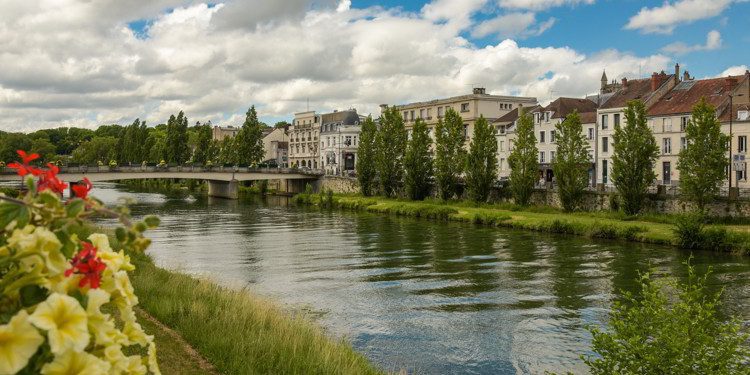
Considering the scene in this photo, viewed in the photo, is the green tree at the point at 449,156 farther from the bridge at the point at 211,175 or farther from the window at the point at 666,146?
the bridge at the point at 211,175

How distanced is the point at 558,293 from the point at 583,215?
98.5ft

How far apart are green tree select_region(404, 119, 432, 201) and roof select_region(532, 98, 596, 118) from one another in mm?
15611

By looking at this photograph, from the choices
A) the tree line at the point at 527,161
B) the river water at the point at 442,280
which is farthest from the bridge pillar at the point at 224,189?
the river water at the point at 442,280

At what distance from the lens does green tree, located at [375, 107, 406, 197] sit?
7981cm

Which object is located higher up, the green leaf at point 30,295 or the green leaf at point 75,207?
the green leaf at point 75,207

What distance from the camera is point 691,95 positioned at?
6581 cm

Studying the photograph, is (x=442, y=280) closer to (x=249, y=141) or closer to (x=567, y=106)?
(x=567, y=106)

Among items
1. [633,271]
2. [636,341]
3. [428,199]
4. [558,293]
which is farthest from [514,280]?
[428,199]

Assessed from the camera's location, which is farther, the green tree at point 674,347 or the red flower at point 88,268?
the green tree at point 674,347

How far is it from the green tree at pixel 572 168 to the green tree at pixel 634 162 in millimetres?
4838

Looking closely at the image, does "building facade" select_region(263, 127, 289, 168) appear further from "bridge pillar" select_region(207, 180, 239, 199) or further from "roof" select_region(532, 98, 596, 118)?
"roof" select_region(532, 98, 596, 118)

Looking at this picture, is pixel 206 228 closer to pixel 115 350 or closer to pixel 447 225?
pixel 447 225

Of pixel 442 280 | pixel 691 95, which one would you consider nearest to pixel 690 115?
pixel 691 95

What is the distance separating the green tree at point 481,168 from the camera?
2657 inches
